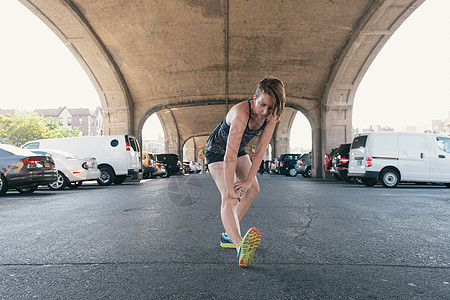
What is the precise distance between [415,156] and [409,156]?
8.0 inches

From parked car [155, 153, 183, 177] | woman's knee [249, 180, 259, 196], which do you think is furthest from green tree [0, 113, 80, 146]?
woman's knee [249, 180, 259, 196]

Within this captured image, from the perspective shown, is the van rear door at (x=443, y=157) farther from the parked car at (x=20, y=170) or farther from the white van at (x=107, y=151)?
the parked car at (x=20, y=170)

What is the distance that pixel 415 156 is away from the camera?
12.8m

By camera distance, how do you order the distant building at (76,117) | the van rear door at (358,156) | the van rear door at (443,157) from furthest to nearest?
the distant building at (76,117) → the van rear door at (358,156) → the van rear door at (443,157)

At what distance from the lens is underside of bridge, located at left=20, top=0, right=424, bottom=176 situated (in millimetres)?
15430

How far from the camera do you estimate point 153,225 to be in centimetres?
498

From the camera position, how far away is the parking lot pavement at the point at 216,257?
2393 millimetres

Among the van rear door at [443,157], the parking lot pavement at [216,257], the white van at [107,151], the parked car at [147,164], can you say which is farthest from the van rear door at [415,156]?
the parked car at [147,164]

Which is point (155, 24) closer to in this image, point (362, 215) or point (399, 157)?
point (399, 157)

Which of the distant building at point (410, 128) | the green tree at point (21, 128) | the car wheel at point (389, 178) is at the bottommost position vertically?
the car wheel at point (389, 178)

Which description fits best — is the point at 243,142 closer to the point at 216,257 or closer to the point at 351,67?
the point at 216,257

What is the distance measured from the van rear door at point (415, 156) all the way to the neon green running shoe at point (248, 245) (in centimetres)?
1153

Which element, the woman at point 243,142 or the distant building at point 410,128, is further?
the distant building at point 410,128

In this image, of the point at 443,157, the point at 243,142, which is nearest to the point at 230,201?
the point at 243,142
